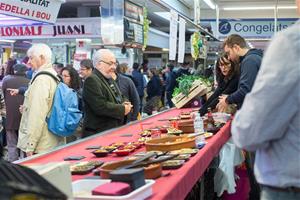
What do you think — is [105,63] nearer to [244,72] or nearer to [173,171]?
[244,72]

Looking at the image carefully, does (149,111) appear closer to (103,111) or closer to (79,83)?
(79,83)

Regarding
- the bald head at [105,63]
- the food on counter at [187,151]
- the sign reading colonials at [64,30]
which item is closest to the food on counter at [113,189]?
the food on counter at [187,151]

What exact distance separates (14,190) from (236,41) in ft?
13.8

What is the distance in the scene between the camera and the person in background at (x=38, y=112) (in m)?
3.78

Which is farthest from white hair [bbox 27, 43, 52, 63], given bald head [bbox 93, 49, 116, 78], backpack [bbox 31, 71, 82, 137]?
bald head [bbox 93, 49, 116, 78]

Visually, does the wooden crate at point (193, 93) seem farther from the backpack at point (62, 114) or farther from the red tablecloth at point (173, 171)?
the backpack at point (62, 114)

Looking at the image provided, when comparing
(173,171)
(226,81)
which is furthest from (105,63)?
(173,171)

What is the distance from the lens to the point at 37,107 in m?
3.79

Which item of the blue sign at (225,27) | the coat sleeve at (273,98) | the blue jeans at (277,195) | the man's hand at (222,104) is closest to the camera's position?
the coat sleeve at (273,98)

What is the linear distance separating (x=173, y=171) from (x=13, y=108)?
413 cm

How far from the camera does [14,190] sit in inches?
39.6

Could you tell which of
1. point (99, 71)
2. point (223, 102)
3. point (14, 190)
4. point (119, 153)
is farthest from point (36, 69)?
point (14, 190)

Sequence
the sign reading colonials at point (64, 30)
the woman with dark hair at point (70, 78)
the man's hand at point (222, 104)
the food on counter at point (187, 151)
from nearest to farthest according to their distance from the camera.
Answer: the food on counter at point (187, 151) < the man's hand at point (222, 104) < the woman with dark hair at point (70, 78) < the sign reading colonials at point (64, 30)

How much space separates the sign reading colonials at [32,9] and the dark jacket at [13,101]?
2.74ft
